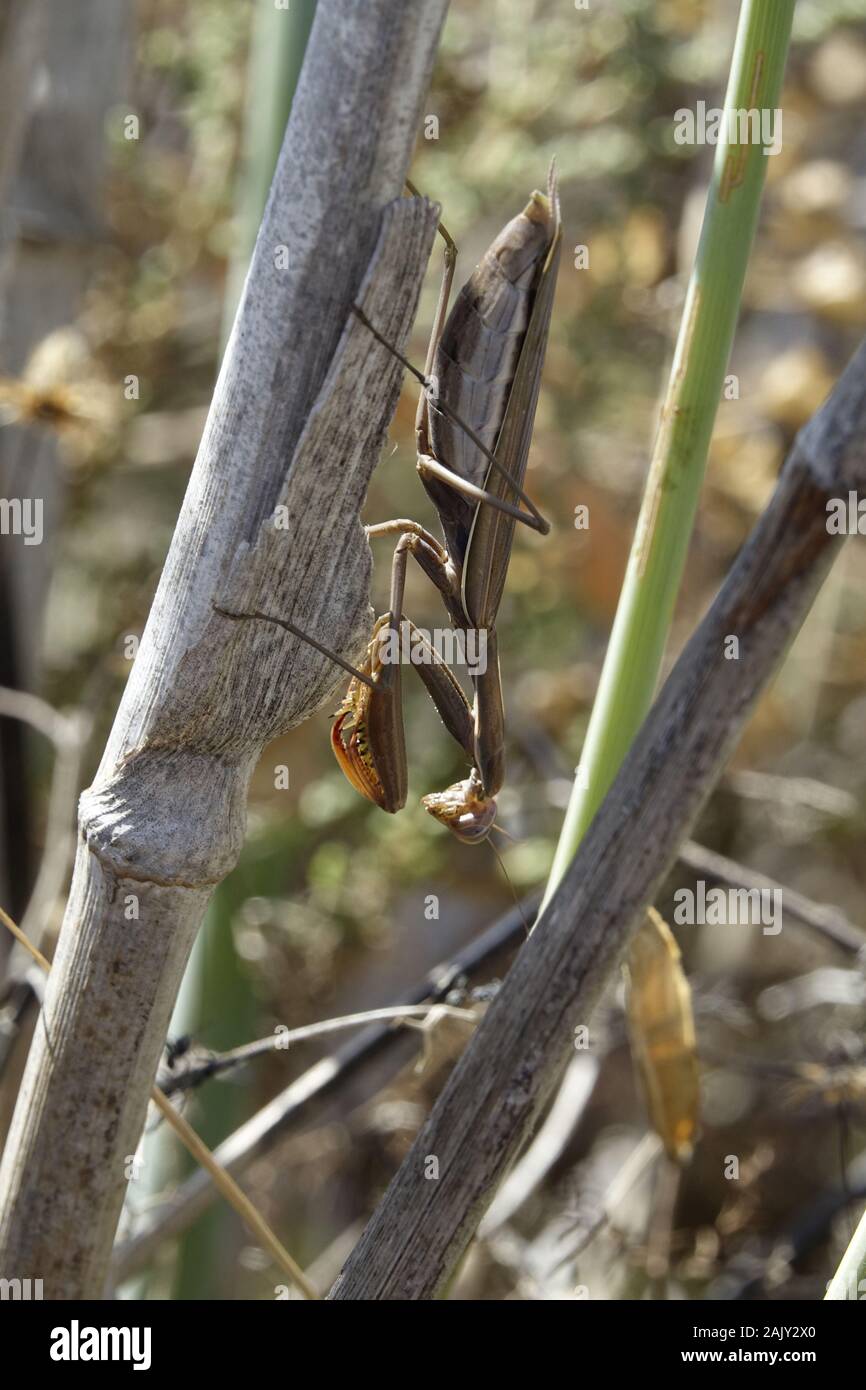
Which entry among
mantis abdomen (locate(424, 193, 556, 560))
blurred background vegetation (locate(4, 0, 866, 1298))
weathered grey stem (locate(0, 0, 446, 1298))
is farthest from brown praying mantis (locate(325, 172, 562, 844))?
blurred background vegetation (locate(4, 0, 866, 1298))

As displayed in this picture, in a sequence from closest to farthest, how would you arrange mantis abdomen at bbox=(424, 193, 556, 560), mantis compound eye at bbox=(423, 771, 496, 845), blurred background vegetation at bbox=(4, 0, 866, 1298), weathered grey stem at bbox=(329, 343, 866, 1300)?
weathered grey stem at bbox=(329, 343, 866, 1300) < mantis abdomen at bbox=(424, 193, 556, 560) < mantis compound eye at bbox=(423, 771, 496, 845) < blurred background vegetation at bbox=(4, 0, 866, 1298)

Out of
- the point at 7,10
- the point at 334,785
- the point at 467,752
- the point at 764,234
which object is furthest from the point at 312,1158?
the point at 764,234

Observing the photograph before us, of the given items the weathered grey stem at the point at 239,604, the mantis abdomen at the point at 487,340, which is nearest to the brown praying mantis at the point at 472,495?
the mantis abdomen at the point at 487,340

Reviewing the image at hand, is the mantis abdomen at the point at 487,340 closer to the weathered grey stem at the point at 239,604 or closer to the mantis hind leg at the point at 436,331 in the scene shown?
the mantis hind leg at the point at 436,331

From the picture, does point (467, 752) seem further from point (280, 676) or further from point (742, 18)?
point (742, 18)

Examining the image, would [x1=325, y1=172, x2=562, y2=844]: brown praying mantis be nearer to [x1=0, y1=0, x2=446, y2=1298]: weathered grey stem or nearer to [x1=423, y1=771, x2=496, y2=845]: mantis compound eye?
[x1=423, y1=771, x2=496, y2=845]: mantis compound eye

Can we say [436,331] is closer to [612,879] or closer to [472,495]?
[472,495]
